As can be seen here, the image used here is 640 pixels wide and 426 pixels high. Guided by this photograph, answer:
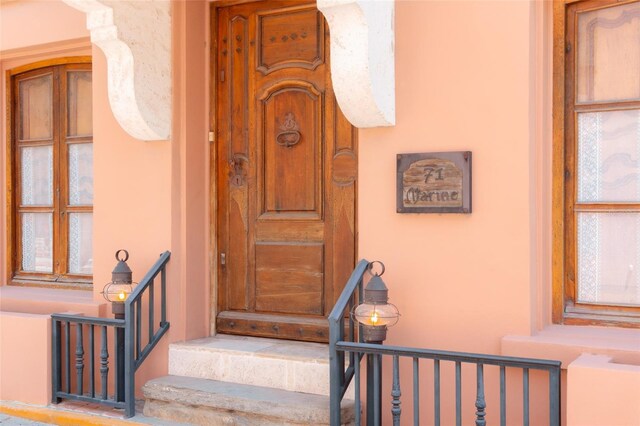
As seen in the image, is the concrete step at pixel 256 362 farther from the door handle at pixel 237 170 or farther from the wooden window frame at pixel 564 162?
the wooden window frame at pixel 564 162

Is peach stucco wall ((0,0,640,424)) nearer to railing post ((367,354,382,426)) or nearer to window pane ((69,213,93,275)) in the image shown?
railing post ((367,354,382,426))

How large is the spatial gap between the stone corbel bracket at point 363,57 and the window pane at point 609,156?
1.09 meters

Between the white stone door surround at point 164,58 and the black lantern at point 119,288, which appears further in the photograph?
the black lantern at point 119,288

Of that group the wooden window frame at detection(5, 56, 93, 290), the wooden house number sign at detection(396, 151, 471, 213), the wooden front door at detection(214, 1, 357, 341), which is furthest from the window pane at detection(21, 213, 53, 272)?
the wooden house number sign at detection(396, 151, 471, 213)

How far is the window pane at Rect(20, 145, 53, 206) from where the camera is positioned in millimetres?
6093

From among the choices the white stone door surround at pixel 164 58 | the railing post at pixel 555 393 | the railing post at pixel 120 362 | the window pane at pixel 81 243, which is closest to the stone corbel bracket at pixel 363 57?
the white stone door surround at pixel 164 58

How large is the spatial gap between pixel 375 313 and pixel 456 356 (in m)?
0.56

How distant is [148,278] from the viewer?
4.68m

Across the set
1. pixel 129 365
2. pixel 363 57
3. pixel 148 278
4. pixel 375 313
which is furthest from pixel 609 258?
pixel 129 365

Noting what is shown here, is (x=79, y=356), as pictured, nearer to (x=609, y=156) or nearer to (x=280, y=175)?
(x=280, y=175)

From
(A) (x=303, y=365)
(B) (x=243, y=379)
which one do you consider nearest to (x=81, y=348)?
(B) (x=243, y=379)

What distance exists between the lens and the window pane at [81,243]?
585 centimetres

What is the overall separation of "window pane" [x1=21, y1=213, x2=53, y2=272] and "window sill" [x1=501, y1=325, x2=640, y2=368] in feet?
13.5

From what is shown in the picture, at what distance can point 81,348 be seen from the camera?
191 inches
